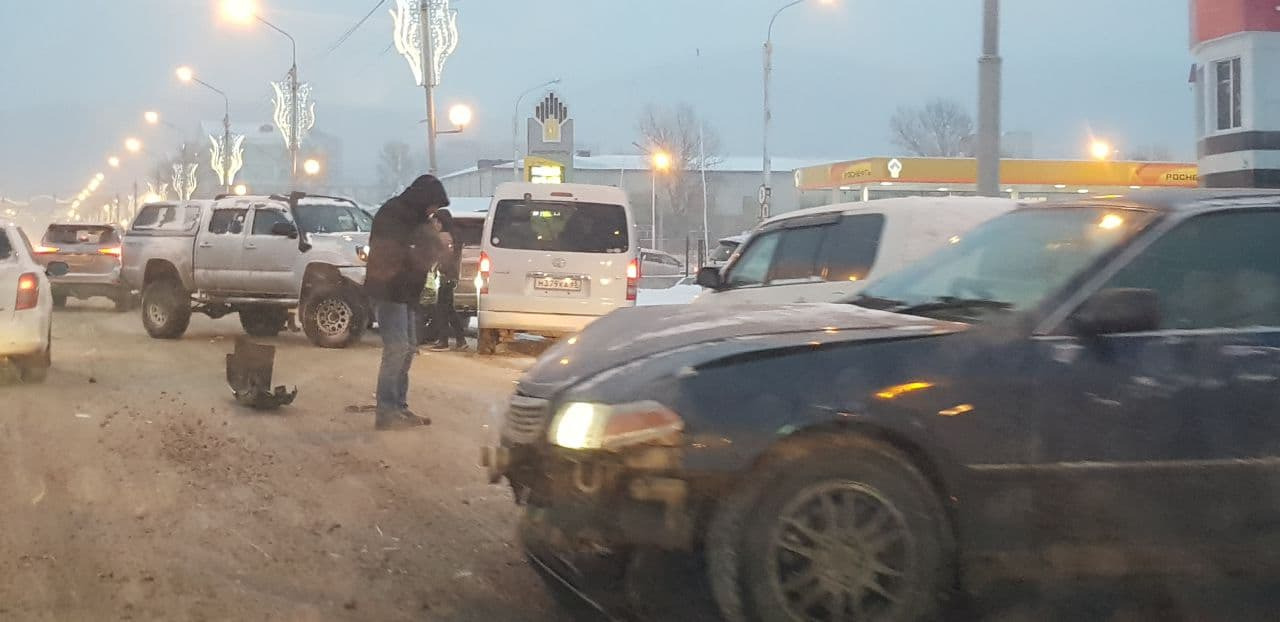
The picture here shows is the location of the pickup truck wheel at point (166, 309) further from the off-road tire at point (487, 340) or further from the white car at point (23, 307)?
the white car at point (23, 307)

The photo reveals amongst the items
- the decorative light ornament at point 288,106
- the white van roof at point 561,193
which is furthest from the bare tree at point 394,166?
the white van roof at point 561,193

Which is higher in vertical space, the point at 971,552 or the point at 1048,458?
the point at 1048,458

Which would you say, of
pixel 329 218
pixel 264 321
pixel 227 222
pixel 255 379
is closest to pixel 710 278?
pixel 255 379

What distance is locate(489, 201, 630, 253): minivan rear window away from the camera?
13766 millimetres

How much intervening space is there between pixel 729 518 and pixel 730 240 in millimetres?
27006

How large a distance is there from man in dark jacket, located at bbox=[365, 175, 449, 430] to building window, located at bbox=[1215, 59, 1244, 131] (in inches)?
909

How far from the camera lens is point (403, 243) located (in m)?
9.08

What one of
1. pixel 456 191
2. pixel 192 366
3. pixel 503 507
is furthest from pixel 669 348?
pixel 456 191

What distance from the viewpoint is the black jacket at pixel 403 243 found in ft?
29.7

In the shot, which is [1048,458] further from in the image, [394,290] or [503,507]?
[394,290]

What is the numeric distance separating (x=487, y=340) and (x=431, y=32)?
13.0 m

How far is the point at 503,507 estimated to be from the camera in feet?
21.7

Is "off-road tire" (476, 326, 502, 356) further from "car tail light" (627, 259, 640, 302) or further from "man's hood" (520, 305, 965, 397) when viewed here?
"man's hood" (520, 305, 965, 397)

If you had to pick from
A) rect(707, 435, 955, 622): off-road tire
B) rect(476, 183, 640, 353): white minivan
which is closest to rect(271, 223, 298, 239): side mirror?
rect(476, 183, 640, 353): white minivan
